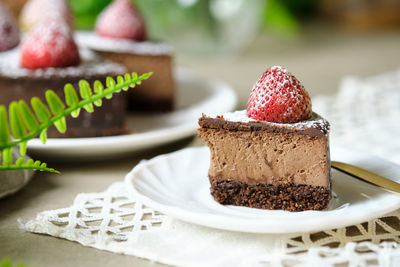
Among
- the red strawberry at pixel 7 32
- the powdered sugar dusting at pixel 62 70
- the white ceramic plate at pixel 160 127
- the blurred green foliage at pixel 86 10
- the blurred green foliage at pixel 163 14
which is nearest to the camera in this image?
the white ceramic plate at pixel 160 127

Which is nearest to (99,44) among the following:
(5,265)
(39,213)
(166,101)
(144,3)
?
(166,101)

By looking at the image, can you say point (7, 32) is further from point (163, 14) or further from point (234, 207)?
point (234, 207)

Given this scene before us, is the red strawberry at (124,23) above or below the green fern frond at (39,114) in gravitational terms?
above

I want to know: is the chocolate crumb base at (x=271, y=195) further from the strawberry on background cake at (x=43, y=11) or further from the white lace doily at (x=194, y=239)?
the strawberry on background cake at (x=43, y=11)

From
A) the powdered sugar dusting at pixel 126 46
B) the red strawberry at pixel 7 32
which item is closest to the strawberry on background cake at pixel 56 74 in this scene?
the red strawberry at pixel 7 32

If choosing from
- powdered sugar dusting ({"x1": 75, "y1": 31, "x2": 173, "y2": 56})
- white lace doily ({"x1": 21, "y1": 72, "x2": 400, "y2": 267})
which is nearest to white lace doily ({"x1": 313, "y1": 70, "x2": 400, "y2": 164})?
white lace doily ({"x1": 21, "y1": 72, "x2": 400, "y2": 267})

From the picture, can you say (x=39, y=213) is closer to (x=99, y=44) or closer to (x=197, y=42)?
(x=99, y=44)

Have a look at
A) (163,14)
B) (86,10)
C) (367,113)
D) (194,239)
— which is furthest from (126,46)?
(194,239)
